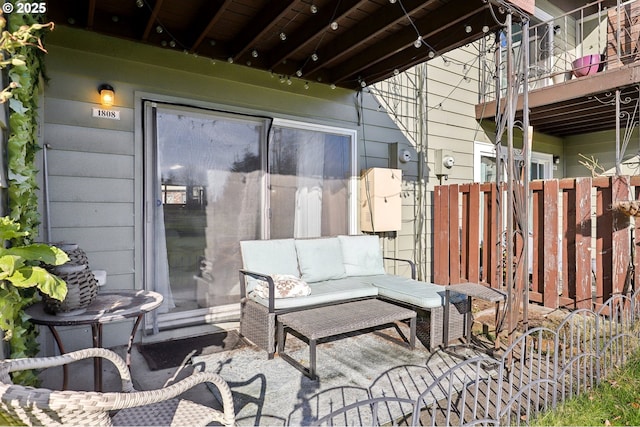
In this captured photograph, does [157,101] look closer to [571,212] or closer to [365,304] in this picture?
[365,304]

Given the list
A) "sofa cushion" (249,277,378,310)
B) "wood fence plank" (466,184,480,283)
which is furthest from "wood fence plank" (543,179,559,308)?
"sofa cushion" (249,277,378,310)

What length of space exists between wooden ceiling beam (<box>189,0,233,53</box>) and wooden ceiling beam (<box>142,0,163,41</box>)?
1.26 feet

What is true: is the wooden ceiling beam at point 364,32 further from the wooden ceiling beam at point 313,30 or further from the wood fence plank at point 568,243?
the wood fence plank at point 568,243

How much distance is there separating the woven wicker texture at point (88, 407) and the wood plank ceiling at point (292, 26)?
2865 millimetres

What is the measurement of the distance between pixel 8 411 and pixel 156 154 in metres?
2.96

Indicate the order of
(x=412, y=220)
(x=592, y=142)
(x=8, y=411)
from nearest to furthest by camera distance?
(x=8, y=411) → (x=412, y=220) → (x=592, y=142)

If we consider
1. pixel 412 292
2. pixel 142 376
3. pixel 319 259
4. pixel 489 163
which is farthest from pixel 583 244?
pixel 142 376

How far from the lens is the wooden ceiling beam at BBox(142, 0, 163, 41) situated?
9.88 feet

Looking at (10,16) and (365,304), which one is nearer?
(10,16)

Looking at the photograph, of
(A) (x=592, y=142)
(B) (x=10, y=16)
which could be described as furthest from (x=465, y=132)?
(B) (x=10, y=16)

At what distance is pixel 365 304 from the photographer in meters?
3.60

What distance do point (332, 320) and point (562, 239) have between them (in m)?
3.13

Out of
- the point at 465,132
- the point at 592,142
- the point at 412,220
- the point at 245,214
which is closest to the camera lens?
the point at 245,214

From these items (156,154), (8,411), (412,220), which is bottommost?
(8,411)
